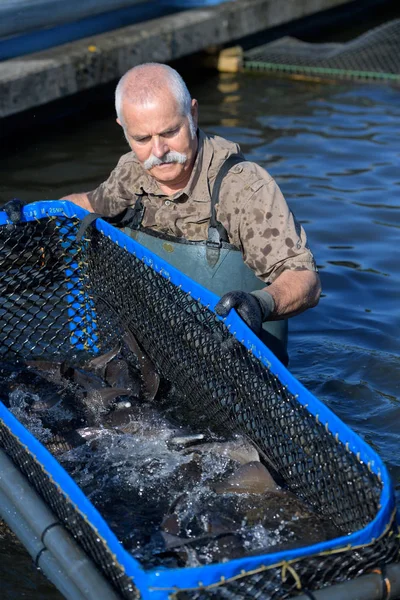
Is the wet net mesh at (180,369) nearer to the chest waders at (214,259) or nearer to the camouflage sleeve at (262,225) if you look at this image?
the chest waders at (214,259)

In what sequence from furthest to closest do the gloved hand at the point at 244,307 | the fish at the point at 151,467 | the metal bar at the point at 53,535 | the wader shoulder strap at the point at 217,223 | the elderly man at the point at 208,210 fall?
the wader shoulder strap at the point at 217,223 → the elderly man at the point at 208,210 → the gloved hand at the point at 244,307 → the fish at the point at 151,467 → the metal bar at the point at 53,535

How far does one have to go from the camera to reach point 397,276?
6383 mm

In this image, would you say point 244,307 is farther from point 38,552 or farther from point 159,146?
point 38,552

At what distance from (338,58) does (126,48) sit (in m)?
2.71

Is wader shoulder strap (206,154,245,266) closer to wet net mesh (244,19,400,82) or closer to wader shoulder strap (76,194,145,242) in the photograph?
wader shoulder strap (76,194,145,242)

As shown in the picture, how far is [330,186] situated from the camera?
800 cm

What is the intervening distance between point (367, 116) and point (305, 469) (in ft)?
22.6

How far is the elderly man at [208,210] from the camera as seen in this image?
13.6 ft

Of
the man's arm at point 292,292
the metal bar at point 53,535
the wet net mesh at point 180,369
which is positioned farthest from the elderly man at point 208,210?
the metal bar at point 53,535

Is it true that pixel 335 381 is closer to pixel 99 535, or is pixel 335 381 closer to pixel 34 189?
pixel 99 535

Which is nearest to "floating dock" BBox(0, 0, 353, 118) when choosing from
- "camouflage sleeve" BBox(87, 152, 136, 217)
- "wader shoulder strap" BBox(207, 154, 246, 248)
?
"camouflage sleeve" BBox(87, 152, 136, 217)

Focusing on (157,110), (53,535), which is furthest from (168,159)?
(53,535)

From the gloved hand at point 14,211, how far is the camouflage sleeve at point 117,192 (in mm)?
436

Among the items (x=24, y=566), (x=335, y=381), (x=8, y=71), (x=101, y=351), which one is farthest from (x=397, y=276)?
(x=8, y=71)
